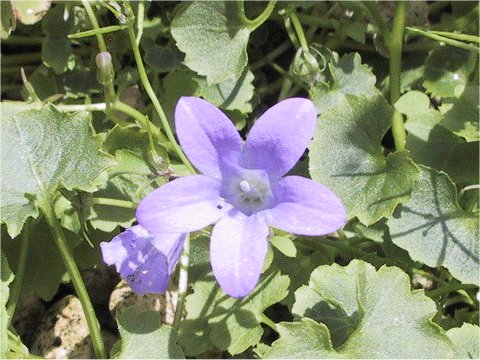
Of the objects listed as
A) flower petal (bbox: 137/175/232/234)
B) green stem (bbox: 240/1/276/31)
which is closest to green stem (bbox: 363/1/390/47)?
green stem (bbox: 240/1/276/31)

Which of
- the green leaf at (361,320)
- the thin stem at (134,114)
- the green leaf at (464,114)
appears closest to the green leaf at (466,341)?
the green leaf at (361,320)

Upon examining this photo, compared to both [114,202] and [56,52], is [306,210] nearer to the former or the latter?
[114,202]

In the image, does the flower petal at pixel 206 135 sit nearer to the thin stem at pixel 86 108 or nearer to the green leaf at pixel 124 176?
A: the green leaf at pixel 124 176

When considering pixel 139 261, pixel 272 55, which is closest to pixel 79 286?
pixel 139 261

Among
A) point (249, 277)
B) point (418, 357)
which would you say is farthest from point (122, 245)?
point (418, 357)

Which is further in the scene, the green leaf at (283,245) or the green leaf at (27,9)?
the green leaf at (27,9)

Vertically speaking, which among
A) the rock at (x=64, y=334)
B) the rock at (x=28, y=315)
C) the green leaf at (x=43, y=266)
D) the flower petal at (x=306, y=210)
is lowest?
the rock at (x=28, y=315)

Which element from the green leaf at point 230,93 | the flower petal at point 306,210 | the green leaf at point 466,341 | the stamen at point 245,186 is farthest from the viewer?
the green leaf at point 230,93
